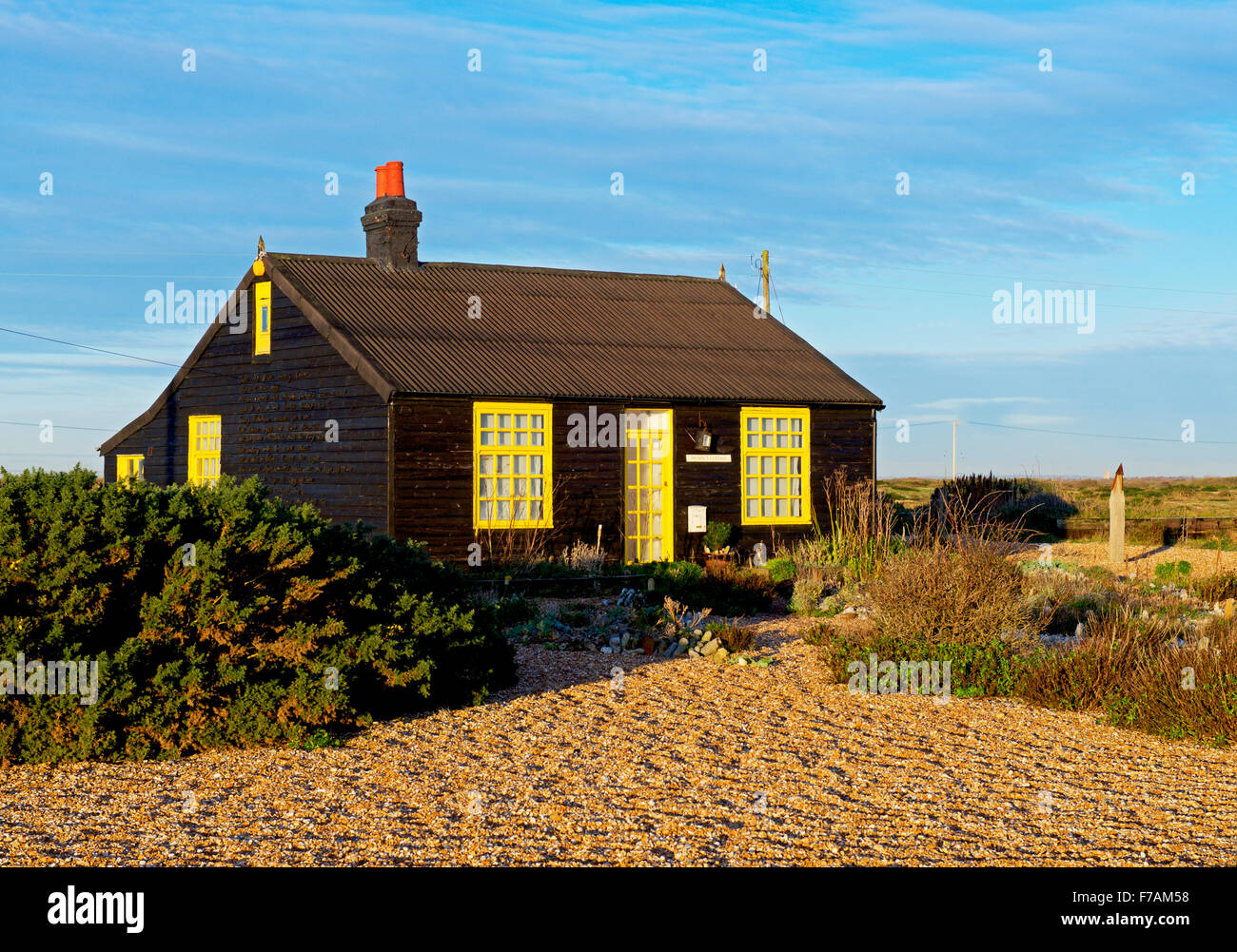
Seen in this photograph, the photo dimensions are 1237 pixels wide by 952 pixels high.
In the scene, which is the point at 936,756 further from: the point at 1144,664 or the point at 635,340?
the point at 635,340

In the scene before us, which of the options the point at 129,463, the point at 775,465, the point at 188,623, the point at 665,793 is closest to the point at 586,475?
the point at 775,465

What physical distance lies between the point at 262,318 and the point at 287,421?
1979mm

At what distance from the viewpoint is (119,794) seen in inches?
256

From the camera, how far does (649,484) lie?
64.1ft

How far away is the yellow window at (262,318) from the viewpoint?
805 inches

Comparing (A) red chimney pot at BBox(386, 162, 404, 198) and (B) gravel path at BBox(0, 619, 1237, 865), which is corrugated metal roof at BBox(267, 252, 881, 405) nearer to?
(A) red chimney pot at BBox(386, 162, 404, 198)

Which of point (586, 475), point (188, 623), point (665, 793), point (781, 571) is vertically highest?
point (586, 475)

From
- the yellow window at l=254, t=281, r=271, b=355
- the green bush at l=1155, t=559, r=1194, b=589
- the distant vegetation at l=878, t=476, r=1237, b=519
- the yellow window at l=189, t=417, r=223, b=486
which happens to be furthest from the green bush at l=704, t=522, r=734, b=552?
the distant vegetation at l=878, t=476, r=1237, b=519

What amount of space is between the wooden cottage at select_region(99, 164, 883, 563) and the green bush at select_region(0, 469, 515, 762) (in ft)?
30.0

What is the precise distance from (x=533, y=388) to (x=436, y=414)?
157 cm

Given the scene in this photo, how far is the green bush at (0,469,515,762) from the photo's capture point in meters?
7.17

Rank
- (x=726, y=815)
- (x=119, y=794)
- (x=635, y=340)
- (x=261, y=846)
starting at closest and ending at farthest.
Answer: (x=261, y=846)
(x=726, y=815)
(x=119, y=794)
(x=635, y=340)

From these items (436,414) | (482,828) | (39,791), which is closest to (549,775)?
(482,828)

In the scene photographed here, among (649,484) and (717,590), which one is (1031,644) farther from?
(649,484)
